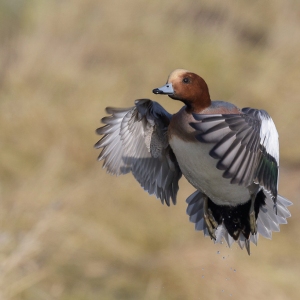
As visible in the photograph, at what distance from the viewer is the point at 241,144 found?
134 inches

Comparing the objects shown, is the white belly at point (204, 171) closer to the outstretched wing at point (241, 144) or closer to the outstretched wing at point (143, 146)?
the outstretched wing at point (241, 144)

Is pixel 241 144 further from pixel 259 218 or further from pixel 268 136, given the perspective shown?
pixel 259 218

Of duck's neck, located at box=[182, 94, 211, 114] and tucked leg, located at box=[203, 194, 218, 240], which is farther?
tucked leg, located at box=[203, 194, 218, 240]

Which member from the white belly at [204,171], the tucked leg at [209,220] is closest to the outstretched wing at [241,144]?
the white belly at [204,171]

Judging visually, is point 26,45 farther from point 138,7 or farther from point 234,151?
point 234,151

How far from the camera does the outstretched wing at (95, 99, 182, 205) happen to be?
412cm

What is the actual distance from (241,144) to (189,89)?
485 mm

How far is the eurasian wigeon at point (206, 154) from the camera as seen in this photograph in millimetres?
3375

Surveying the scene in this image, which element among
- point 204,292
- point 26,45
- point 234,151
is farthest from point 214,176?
point 26,45

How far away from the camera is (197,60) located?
25.9 feet

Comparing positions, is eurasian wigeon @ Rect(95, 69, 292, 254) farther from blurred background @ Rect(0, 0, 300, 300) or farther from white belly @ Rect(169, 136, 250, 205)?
blurred background @ Rect(0, 0, 300, 300)

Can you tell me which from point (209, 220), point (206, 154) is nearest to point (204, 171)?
point (206, 154)

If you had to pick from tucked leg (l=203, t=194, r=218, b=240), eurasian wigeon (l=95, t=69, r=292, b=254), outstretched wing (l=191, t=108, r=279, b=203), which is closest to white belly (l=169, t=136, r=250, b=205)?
eurasian wigeon (l=95, t=69, r=292, b=254)

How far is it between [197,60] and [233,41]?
582mm
